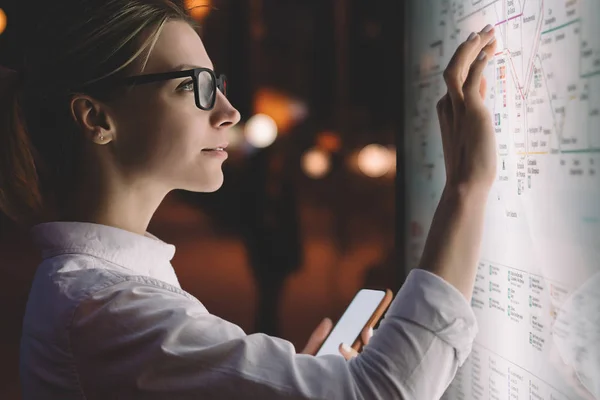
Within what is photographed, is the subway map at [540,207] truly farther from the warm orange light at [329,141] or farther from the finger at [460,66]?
the warm orange light at [329,141]

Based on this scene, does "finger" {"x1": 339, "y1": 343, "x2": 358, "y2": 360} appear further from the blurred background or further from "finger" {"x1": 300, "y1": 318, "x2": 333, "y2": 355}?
the blurred background

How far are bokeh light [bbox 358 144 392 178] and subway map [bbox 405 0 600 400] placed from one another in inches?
13.8

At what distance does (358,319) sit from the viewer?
4.13 ft

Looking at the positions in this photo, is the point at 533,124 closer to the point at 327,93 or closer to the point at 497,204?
the point at 497,204

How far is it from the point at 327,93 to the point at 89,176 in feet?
2.95

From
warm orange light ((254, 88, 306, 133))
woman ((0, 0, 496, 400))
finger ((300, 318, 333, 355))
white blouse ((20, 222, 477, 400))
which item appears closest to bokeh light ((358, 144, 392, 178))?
warm orange light ((254, 88, 306, 133))

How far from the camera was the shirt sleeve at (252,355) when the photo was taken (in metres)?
0.71

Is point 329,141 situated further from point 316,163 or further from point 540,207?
point 540,207

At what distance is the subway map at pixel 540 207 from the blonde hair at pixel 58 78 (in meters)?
0.52

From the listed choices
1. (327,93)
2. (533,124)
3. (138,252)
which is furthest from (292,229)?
(533,124)

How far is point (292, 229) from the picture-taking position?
1799 millimetres

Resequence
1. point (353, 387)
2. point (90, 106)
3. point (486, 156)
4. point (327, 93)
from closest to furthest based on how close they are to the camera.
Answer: point (353, 387) → point (486, 156) → point (90, 106) → point (327, 93)

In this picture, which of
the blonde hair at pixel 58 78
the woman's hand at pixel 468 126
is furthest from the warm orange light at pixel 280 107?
the woman's hand at pixel 468 126

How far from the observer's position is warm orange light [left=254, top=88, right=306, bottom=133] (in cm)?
176
